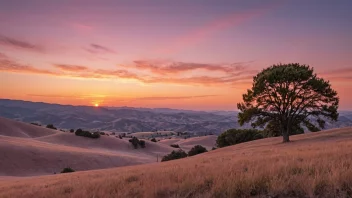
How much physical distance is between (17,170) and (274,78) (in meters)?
48.7

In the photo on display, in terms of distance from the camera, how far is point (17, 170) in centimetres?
5544

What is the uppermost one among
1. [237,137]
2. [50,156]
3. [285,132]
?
[285,132]

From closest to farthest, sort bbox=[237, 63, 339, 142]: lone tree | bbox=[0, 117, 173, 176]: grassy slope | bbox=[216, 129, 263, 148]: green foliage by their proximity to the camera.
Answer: bbox=[237, 63, 339, 142]: lone tree
bbox=[0, 117, 173, 176]: grassy slope
bbox=[216, 129, 263, 148]: green foliage

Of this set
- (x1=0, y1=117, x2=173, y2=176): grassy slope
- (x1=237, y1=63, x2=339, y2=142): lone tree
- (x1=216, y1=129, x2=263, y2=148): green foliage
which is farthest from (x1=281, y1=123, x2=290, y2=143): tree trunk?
(x1=216, y1=129, x2=263, y2=148): green foliage

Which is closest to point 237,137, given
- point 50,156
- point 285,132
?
point 285,132

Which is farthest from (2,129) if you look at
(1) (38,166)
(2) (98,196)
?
(2) (98,196)

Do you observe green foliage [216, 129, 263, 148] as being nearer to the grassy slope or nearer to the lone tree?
the grassy slope

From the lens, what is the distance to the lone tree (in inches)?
1470

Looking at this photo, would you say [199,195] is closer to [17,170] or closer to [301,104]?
[301,104]

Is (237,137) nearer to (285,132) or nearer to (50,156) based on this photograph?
(285,132)

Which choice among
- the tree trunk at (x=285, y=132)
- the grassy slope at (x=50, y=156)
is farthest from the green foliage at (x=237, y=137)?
the tree trunk at (x=285, y=132)

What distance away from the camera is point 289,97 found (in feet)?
124

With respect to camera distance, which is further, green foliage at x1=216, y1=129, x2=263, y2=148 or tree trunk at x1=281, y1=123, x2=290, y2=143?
green foliage at x1=216, y1=129, x2=263, y2=148

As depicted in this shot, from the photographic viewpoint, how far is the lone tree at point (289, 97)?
123ft
